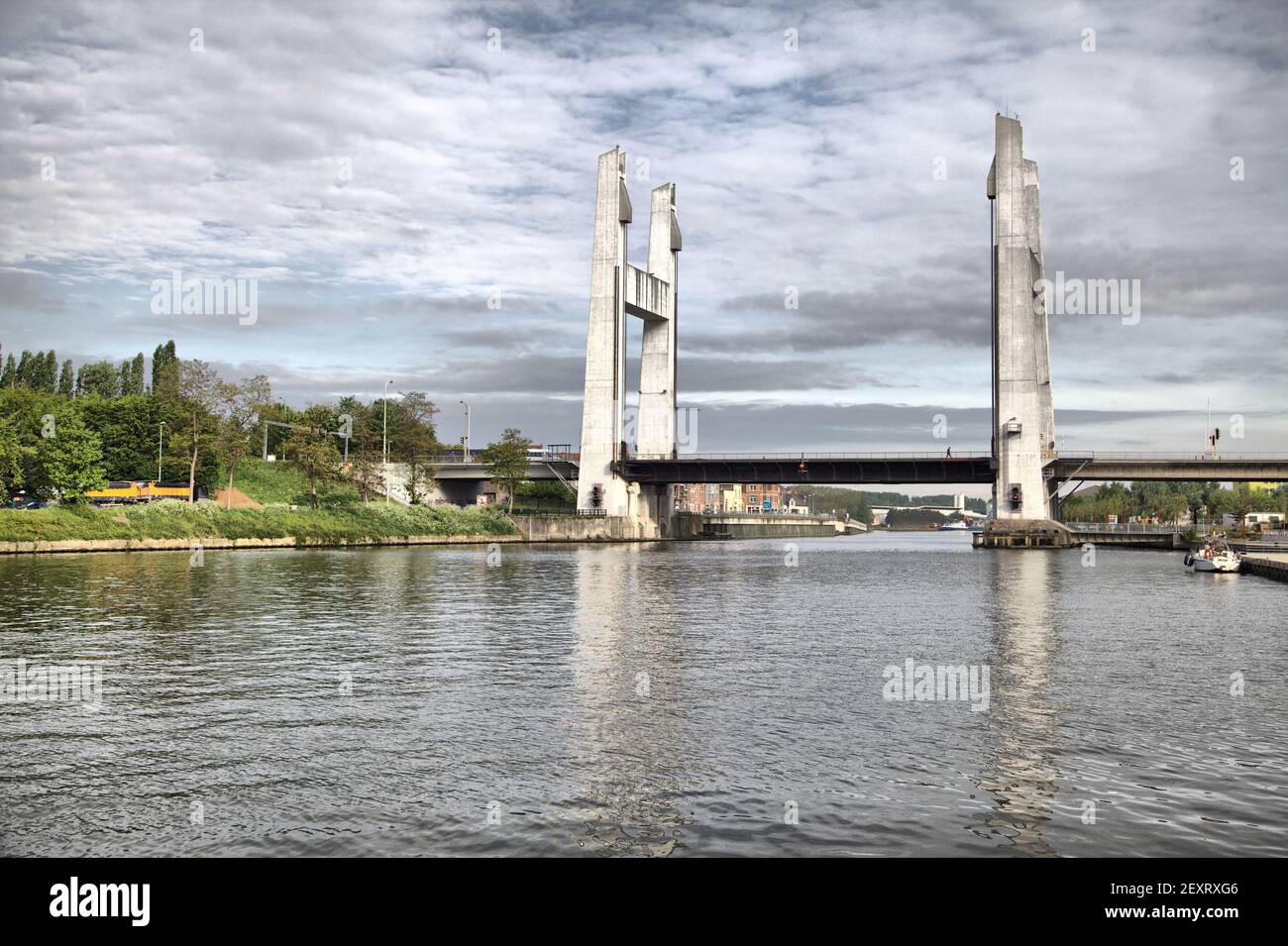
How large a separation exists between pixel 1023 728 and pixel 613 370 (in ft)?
373

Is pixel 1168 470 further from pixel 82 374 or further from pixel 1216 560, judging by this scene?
pixel 82 374

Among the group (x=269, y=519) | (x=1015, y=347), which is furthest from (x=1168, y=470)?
(x=269, y=519)

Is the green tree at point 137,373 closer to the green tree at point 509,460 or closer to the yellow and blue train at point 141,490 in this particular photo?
the yellow and blue train at point 141,490

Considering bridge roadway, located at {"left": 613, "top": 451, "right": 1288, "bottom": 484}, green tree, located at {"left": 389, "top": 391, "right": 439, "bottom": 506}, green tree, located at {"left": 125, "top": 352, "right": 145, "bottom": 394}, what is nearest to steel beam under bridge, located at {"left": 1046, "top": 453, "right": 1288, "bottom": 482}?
bridge roadway, located at {"left": 613, "top": 451, "right": 1288, "bottom": 484}

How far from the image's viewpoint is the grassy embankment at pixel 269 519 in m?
74.7

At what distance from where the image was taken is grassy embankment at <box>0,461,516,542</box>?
74.7 meters

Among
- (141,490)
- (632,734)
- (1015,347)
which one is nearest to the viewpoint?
(632,734)

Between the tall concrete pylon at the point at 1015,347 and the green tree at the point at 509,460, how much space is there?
55.7 meters

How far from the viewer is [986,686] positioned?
22.7 metres

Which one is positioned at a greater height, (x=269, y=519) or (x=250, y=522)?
(x=269, y=519)

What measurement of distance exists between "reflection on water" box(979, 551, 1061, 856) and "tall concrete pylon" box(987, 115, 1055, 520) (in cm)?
7700

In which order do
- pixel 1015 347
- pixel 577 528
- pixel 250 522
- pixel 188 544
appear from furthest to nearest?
1. pixel 577 528
2. pixel 1015 347
3. pixel 250 522
4. pixel 188 544

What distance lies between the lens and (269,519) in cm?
9131
